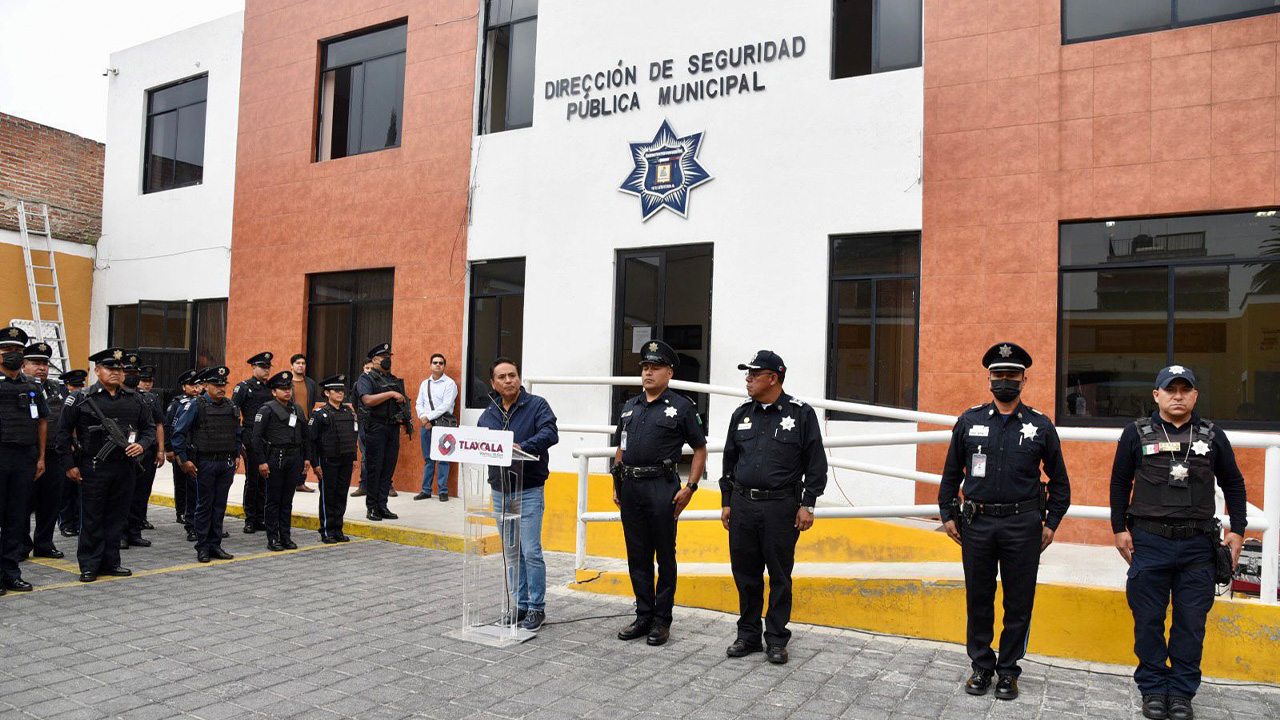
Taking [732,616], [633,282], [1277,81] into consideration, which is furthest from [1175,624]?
[633,282]

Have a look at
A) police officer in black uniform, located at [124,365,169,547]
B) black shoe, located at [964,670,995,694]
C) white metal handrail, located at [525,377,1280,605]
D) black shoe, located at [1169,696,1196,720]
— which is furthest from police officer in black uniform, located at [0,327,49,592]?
black shoe, located at [1169,696,1196,720]

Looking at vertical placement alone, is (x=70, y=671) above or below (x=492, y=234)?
below

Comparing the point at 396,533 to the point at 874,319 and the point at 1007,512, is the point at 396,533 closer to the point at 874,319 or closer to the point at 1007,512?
the point at 874,319

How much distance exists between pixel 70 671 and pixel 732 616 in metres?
4.27

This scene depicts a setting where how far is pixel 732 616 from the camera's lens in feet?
21.2

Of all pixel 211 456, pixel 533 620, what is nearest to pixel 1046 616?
pixel 533 620

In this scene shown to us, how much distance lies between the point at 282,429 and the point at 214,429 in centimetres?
67

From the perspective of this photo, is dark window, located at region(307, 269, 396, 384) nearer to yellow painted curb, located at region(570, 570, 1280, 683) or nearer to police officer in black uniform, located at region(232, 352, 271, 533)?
police officer in black uniform, located at region(232, 352, 271, 533)

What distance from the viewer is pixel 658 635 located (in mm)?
5727

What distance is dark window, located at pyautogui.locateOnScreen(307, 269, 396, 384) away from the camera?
1338 cm

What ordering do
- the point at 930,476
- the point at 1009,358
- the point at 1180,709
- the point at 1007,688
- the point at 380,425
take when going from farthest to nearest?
1. the point at 380,425
2. the point at 930,476
3. the point at 1009,358
4. the point at 1007,688
5. the point at 1180,709

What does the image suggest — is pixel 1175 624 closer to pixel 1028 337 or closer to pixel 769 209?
pixel 1028 337

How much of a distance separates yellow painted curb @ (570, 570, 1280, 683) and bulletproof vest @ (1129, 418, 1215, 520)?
0.84 meters

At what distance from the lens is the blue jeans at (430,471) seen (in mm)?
11977
